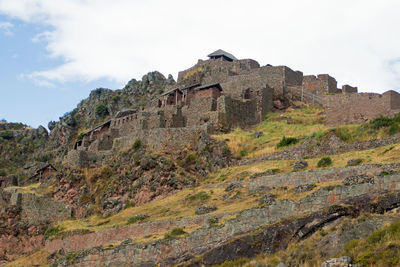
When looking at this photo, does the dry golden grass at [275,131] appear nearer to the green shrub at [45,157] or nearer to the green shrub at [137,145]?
the green shrub at [137,145]

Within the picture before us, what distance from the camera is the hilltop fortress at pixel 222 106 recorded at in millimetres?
39719

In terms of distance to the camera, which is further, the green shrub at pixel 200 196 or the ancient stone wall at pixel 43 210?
the ancient stone wall at pixel 43 210

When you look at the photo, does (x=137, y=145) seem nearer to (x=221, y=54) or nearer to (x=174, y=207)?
(x=174, y=207)

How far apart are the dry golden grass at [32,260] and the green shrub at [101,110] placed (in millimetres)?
45340

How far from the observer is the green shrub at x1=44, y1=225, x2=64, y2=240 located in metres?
40.7

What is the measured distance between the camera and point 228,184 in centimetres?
3384

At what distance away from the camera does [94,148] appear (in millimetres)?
52750

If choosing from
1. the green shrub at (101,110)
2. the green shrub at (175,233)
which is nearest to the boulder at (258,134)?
the green shrub at (175,233)

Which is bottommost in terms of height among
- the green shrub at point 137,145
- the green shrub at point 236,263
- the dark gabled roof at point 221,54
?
the green shrub at point 236,263

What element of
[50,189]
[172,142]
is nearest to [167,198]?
[172,142]

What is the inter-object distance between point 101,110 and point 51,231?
46.6 m

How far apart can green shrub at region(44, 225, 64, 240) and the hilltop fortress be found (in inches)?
318

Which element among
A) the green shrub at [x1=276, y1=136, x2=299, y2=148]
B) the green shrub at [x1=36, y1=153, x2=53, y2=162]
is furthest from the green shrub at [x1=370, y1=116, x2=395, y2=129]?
the green shrub at [x1=36, y1=153, x2=53, y2=162]

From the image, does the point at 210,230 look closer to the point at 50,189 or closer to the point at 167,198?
the point at 167,198
